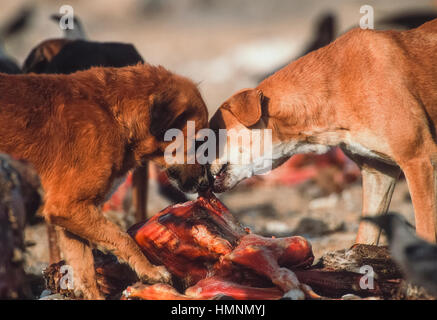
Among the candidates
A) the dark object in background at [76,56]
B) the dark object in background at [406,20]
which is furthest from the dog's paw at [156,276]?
the dark object in background at [406,20]

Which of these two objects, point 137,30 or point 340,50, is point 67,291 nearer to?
point 340,50

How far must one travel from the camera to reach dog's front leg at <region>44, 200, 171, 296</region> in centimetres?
373

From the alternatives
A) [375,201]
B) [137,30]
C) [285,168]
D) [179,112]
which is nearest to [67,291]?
[179,112]

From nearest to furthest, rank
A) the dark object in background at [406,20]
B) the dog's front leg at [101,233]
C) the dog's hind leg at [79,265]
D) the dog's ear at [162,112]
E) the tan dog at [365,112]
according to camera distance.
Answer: the dog's front leg at [101,233]
the dog's hind leg at [79,265]
the dog's ear at [162,112]
the tan dog at [365,112]
the dark object in background at [406,20]

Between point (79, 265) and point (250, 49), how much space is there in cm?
1695

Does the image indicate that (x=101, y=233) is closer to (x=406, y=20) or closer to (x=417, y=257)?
(x=417, y=257)

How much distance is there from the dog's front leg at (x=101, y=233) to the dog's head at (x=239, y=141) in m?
1.37

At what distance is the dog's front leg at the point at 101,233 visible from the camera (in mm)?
3730

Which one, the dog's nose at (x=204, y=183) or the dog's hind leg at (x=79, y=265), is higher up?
the dog's nose at (x=204, y=183)

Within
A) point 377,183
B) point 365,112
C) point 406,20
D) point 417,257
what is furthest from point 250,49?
point 417,257

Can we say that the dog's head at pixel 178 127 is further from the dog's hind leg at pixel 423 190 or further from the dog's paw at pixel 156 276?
the dog's hind leg at pixel 423 190

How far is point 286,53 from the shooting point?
19.1 m

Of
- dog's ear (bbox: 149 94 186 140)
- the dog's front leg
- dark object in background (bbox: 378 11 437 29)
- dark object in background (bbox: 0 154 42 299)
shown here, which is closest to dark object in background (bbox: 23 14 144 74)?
dog's ear (bbox: 149 94 186 140)

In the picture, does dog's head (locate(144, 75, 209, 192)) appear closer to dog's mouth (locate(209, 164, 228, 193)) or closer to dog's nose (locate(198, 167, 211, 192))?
dog's nose (locate(198, 167, 211, 192))
